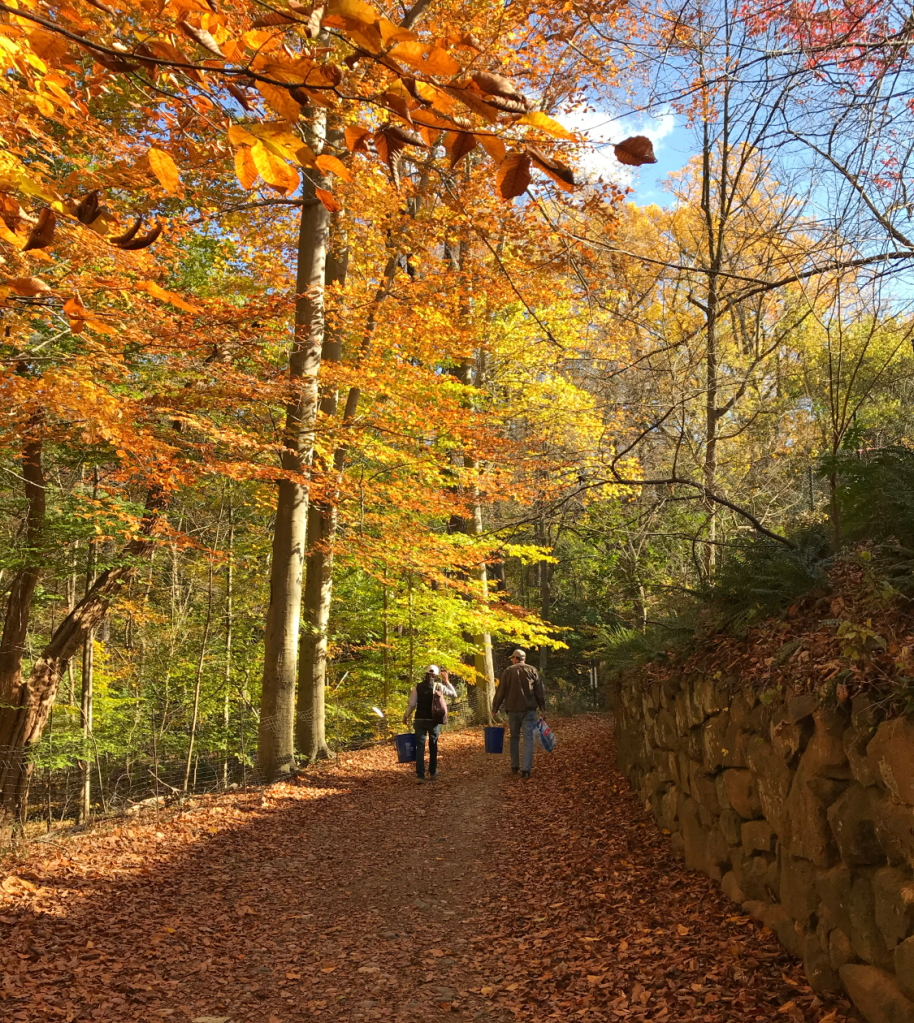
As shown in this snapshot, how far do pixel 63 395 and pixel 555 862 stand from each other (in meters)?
6.49

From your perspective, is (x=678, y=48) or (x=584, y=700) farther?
(x=584, y=700)


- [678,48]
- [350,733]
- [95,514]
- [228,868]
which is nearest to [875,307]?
[678,48]

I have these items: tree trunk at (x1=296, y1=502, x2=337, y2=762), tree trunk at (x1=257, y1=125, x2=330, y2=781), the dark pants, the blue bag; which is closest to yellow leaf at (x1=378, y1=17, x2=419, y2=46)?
tree trunk at (x1=257, y1=125, x2=330, y2=781)

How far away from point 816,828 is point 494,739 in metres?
7.46

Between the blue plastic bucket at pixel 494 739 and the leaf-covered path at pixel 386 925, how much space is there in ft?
8.21

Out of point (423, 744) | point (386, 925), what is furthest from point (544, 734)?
point (386, 925)

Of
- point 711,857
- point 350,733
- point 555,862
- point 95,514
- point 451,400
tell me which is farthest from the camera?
point 350,733

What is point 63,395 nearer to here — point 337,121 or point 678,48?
point 337,121

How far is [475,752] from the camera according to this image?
475 inches

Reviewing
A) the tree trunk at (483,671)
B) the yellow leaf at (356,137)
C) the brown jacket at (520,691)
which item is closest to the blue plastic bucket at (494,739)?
the brown jacket at (520,691)

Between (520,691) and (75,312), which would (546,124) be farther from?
(520,691)

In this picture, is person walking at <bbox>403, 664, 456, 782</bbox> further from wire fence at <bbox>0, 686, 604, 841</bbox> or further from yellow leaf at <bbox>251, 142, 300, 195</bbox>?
yellow leaf at <bbox>251, 142, 300, 195</bbox>

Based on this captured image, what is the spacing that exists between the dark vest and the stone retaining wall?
15.7 feet

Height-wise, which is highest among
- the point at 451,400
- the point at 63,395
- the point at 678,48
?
the point at 451,400
